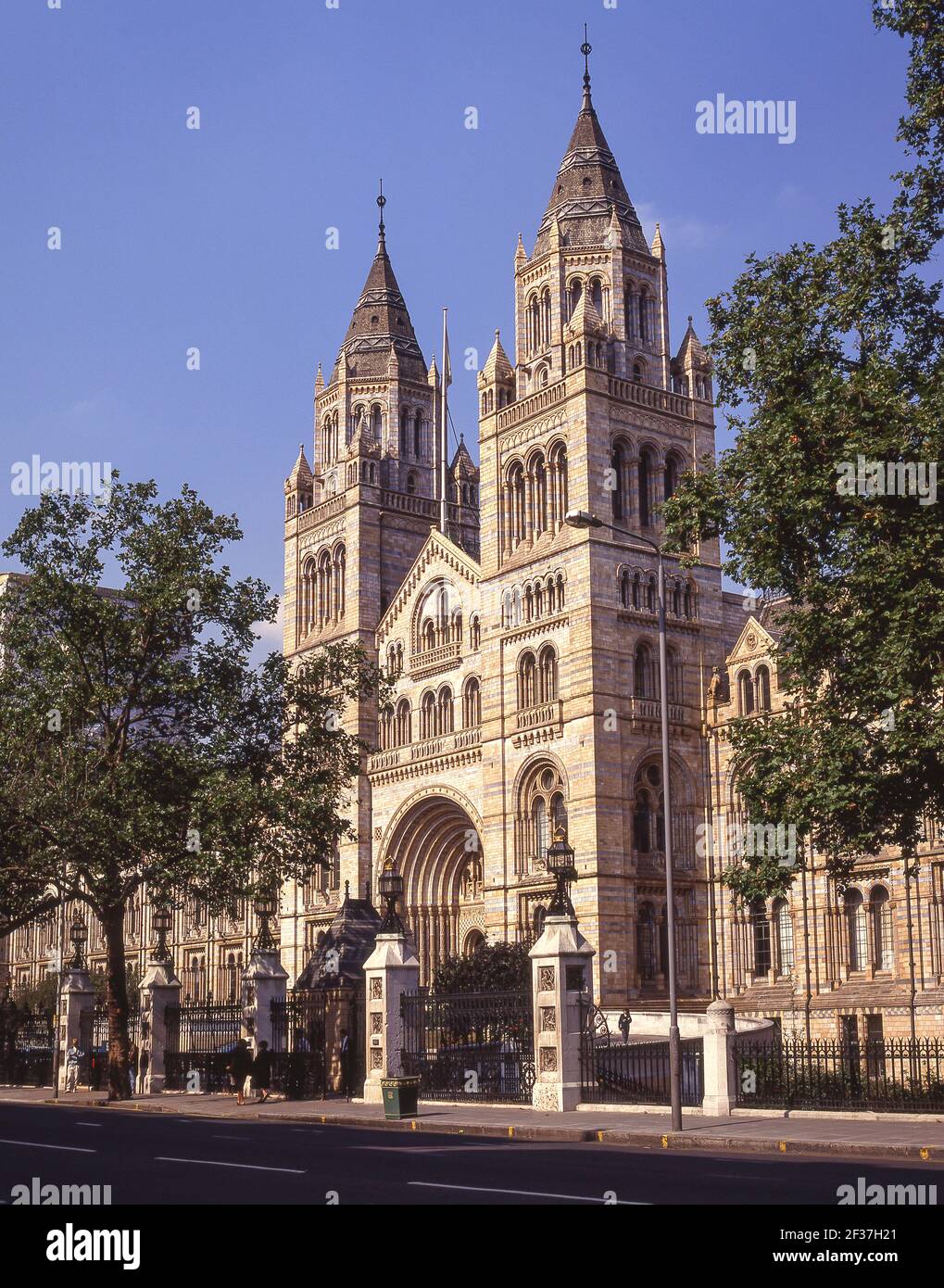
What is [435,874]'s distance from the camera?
60812mm

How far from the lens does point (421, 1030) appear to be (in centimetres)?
3334

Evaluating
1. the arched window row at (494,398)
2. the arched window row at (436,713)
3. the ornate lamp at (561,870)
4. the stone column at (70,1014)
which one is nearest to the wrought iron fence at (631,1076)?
the ornate lamp at (561,870)

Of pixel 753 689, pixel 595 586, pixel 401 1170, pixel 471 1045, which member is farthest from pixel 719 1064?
pixel 753 689

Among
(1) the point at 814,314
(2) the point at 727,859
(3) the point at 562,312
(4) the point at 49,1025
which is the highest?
(3) the point at 562,312

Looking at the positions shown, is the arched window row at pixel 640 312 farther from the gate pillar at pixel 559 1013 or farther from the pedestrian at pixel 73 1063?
the gate pillar at pixel 559 1013

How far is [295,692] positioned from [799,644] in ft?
57.9

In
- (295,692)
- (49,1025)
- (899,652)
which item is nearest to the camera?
(899,652)

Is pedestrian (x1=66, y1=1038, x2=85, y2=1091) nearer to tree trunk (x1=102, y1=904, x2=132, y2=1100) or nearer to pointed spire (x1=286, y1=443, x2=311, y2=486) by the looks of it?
tree trunk (x1=102, y1=904, x2=132, y2=1100)

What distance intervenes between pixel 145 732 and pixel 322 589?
94.5ft

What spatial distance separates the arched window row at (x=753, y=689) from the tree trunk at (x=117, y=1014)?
23.6 meters

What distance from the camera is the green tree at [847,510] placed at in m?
24.3

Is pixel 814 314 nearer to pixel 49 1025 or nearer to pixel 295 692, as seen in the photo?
pixel 295 692

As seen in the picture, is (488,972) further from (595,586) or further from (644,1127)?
(644,1127)
